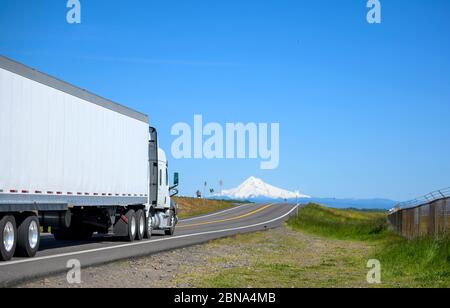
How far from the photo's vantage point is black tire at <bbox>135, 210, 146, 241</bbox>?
1134 inches

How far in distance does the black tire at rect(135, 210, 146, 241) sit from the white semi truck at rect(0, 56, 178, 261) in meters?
0.04

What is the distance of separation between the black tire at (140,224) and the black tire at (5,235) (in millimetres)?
10346

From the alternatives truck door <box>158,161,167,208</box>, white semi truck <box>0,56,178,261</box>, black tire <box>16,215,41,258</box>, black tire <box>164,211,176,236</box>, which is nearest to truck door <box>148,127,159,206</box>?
white semi truck <box>0,56,178,261</box>

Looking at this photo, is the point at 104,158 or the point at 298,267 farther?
the point at 104,158

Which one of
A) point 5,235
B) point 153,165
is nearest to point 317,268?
point 5,235

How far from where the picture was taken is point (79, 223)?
84.5 feet

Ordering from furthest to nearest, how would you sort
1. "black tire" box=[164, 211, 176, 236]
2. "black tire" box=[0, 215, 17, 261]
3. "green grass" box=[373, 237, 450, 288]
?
"black tire" box=[164, 211, 176, 236], "black tire" box=[0, 215, 17, 261], "green grass" box=[373, 237, 450, 288]

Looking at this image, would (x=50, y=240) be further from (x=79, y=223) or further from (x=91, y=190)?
(x=91, y=190)

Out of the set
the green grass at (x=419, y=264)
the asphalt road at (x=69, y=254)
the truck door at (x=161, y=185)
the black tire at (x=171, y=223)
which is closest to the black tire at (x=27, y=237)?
the asphalt road at (x=69, y=254)

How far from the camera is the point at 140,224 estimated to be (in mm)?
29047

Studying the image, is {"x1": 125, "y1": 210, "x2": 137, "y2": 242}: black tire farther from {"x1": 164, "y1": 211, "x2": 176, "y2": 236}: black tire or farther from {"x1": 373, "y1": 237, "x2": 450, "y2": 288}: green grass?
{"x1": 373, "y1": 237, "x2": 450, "y2": 288}: green grass

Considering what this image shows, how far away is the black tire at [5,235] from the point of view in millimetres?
17828
